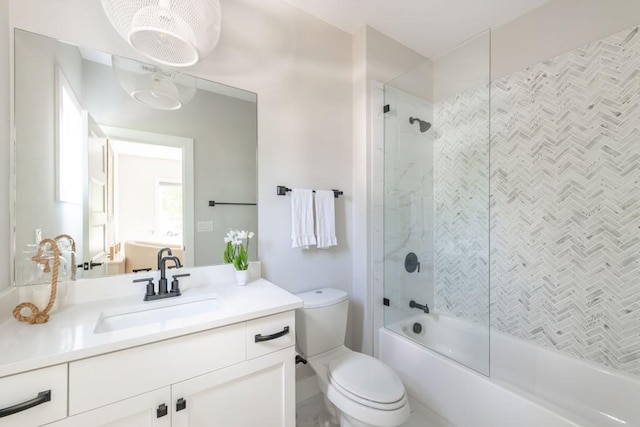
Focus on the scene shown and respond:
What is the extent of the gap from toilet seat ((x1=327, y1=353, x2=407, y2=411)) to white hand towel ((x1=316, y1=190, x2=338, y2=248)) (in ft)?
2.35

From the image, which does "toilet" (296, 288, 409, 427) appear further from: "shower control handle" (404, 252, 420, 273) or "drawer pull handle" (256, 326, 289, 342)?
"shower control handle" (404, 252, 420, 273)

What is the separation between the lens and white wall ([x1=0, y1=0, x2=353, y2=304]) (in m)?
1.60

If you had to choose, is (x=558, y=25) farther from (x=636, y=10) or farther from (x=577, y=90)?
(x=577, y=90)

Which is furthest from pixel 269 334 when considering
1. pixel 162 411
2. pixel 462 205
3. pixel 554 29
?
pixel 554 29

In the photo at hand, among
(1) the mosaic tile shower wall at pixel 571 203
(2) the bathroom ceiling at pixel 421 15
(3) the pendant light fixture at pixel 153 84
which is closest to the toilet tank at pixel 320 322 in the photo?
(1) the mosaic tile shower wall at pixel 571 203

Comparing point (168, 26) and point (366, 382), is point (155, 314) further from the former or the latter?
point (168, 26)

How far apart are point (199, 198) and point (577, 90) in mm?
2309

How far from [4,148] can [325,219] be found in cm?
152

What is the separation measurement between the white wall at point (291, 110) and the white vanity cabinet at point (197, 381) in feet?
2.04

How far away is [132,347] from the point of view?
0.83 meters

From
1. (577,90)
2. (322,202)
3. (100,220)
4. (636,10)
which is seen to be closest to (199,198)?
(100,220)

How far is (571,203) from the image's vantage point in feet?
5.32

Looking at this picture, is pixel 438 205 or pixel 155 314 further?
pixel 438 205

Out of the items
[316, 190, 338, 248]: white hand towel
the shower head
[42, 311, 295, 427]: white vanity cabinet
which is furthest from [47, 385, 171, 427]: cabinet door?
the shower head
